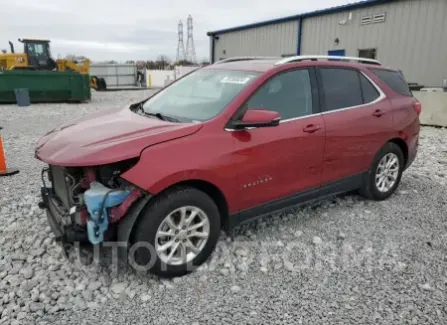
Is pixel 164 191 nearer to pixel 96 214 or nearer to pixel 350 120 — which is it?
pixel 96 214

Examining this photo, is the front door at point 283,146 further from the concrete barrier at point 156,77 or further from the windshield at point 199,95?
the concrete barrier at point 156,77

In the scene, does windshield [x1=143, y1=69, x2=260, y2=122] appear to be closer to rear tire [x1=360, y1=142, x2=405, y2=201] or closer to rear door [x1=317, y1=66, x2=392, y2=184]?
rear door [x1=317, y1=66, x2=392, y2=184]

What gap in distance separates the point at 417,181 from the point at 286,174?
3040 millimetres

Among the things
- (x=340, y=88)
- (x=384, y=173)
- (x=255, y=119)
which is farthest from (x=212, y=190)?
(x=384, y=173)

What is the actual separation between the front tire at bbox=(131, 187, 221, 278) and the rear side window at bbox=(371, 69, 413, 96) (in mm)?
2905

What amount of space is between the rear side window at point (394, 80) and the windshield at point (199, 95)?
1.99 m

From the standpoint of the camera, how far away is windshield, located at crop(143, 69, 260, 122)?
128 inches

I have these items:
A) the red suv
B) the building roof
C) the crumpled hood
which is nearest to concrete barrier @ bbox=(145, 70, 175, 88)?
the building roof

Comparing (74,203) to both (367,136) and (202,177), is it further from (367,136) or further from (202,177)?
(367,136)

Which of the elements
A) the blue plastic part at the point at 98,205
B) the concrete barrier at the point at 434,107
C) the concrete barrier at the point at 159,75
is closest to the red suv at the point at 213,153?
the blue plastic part at the point at 98,205

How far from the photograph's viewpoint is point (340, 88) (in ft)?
13.1

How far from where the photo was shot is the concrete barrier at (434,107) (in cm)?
1016

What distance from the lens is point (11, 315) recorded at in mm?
2514

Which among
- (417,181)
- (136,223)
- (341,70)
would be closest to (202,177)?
(136,223)
